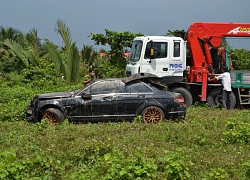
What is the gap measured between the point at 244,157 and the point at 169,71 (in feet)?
24.7

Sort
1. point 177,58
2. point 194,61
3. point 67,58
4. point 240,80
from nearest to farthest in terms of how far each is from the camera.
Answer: point 177,58
point 240,80
point 194,61
point 67,58

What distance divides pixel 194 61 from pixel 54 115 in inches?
265

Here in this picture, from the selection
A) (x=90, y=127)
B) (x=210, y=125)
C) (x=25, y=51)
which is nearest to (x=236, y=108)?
(x=210, y=125)

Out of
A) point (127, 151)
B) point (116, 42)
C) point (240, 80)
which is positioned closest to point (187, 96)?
point (240, 80)

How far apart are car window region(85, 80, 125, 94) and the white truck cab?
3012 mm

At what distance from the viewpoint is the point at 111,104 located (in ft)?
38.2

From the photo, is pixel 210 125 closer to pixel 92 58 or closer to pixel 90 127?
pixel 90 127

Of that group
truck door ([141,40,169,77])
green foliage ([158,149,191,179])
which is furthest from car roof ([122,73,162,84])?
green foliage ([158,149,191,179])

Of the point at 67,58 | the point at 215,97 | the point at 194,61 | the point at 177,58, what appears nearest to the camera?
the point at 177,58

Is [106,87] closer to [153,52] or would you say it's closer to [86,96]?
[86,96]

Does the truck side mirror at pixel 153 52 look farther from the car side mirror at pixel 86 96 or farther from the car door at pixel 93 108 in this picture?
the car side mirror at pixel 86 96

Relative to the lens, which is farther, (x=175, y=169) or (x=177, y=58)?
(x=177, y=58)

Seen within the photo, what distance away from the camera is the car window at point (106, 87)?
1180 centimetres

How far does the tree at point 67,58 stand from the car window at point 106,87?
Result: 6.38m
